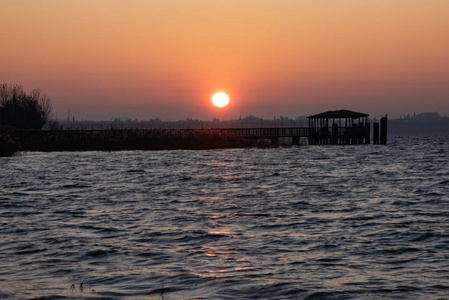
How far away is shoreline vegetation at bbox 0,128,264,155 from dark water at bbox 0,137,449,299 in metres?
40.5

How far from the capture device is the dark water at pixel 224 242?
11898 millimetres

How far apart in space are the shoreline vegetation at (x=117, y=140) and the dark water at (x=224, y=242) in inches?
1594

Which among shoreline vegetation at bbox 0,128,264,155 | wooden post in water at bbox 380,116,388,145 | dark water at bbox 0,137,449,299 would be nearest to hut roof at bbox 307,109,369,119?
wooden post in water at bbox 380,116,388,145

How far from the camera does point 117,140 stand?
75625mm

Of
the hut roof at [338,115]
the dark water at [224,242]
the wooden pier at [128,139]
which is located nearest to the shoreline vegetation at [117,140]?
the wooden pier at [128,139]

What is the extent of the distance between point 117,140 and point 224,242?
60498mm

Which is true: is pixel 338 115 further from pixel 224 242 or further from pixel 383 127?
pixel 224 242

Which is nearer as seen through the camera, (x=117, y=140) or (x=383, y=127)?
(x=117, y=140)

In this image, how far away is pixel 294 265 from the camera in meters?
13.7

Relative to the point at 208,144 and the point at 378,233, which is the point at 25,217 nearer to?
the point at 378,233

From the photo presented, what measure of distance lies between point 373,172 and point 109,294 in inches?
1402

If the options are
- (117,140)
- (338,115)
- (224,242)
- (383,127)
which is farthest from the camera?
(383,127)

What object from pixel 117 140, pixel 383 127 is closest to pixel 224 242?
pixel 117 140

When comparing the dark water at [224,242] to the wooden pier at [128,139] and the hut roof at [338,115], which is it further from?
the hut roof at [338,115]
